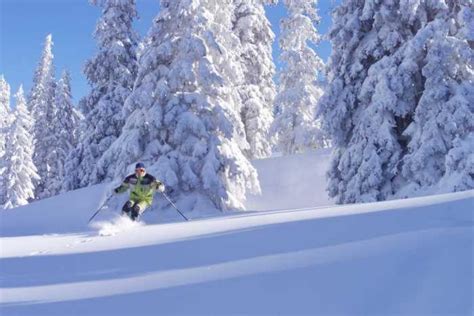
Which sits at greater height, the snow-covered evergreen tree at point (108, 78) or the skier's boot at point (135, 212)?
the snow-covered evergreen tree at point (108, 78)

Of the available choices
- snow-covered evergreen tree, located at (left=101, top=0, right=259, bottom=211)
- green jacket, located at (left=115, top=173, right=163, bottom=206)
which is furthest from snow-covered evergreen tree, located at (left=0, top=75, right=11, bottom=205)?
green jacket, located at (left=115, top=173, right=163, bottom=206)

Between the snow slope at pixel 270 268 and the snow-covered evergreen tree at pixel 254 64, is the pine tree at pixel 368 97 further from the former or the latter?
the snow-covered evergreen tree at pixel 254 64

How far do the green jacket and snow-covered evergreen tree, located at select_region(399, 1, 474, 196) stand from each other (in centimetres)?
754

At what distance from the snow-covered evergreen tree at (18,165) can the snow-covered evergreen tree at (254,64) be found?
74.7ft

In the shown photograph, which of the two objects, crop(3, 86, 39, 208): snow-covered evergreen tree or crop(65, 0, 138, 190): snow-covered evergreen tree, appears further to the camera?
crop(3, 86, 39, 208): snow-covered evergreen tree

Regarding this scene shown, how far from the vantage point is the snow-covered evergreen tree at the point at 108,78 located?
2750cm

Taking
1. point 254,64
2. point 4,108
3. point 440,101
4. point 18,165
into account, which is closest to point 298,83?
point 254,64

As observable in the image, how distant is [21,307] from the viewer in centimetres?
531

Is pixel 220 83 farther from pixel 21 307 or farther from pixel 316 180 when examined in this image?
pixel 21 307

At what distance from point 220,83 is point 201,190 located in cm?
381

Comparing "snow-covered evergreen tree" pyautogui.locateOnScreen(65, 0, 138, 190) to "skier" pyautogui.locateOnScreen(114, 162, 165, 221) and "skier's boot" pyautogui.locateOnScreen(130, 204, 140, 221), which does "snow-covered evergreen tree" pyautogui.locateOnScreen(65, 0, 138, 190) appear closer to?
"skier" pyautogui.locateOnScreen(114, 162, 165, 221)

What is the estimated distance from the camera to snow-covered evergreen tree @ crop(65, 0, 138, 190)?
90.2 feet

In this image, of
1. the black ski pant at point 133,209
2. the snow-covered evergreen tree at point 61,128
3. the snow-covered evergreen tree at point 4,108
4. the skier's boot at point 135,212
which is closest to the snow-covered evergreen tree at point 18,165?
the snow-covered evergreen tree at point 61,128

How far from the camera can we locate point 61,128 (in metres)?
42.5
